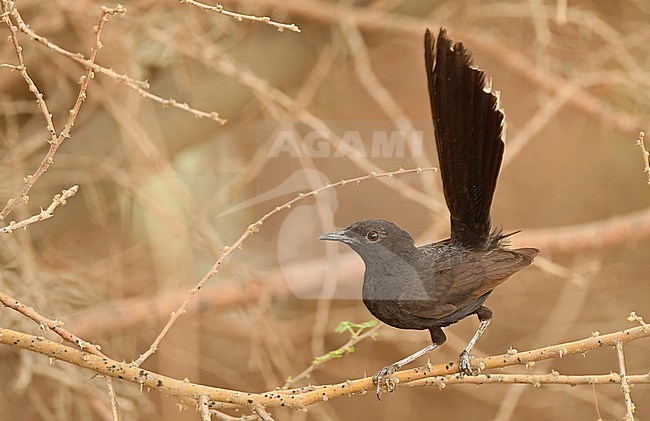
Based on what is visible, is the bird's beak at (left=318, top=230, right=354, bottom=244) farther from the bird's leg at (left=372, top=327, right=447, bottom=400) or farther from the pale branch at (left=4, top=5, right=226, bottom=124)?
the pale branch at (left=4, top=5, right=226, bottom=124)

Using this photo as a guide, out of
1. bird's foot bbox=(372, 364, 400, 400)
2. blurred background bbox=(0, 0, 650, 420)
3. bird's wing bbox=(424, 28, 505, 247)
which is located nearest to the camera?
bird's wing bbox=(424, 28, 505, 247)

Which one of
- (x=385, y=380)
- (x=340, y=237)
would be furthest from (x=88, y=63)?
(x=385, y=380)

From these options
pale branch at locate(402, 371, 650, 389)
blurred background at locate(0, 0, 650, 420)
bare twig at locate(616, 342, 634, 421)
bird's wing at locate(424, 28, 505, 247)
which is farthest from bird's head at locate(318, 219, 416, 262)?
blurred background at locate(0, 0, 650, 420)

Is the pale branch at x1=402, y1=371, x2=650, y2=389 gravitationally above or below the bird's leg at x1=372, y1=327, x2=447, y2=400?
below

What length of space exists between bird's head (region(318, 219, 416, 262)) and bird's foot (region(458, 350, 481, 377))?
20 cm

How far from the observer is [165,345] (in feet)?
10.0

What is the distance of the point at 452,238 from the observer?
1242mm

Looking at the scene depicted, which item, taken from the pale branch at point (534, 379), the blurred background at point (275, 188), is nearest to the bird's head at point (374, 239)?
the pale branch at point (534, 379)

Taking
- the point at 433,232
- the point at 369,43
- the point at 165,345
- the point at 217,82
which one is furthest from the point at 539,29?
the point at 165,345

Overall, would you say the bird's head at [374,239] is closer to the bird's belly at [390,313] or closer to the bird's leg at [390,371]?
the bird's belly at [390,313]

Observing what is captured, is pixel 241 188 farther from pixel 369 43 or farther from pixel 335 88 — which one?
pixel 369 43

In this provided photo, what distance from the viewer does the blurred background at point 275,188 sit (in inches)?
93.0

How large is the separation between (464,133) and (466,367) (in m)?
0.36

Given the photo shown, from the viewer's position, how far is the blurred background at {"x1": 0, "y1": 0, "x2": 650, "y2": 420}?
2.36 metres
